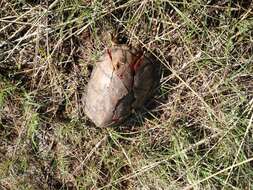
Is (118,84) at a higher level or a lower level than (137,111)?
higher

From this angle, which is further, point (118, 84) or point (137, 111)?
point (137, 111)

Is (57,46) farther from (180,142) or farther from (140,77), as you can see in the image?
(180,142)

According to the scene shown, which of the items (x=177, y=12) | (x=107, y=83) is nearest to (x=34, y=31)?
(x=107, y=83)
